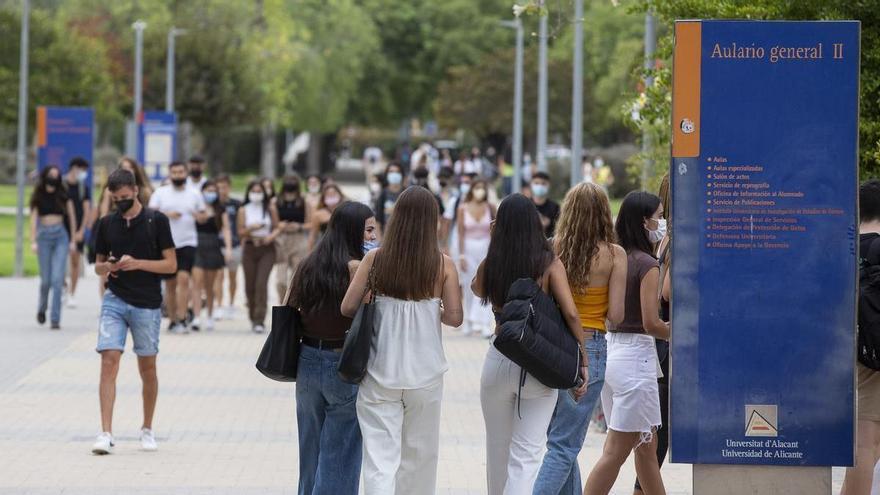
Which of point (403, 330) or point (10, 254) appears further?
point (10, 254)

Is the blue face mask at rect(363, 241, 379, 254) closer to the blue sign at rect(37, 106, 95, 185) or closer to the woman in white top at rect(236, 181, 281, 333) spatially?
the woman in white top at rect(236, 181, 281, 333)

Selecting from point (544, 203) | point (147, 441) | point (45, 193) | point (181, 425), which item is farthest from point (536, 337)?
point (45, 193)

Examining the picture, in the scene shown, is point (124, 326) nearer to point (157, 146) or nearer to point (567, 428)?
point (567, 428)

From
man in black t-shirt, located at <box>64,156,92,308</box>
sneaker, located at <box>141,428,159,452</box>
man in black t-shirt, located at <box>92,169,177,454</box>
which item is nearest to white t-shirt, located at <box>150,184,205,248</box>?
man in black t-shirt, located at <box>64,156,92,308</box>

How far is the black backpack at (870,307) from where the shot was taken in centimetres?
749

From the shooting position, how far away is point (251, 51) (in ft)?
199

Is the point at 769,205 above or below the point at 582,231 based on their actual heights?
above

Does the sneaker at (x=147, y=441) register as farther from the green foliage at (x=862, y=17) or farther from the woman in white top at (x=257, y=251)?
the woman in white top at (x=257, y=251)

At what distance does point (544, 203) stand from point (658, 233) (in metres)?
8.36

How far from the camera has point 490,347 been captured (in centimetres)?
733

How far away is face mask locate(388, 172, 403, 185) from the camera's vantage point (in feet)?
65.4

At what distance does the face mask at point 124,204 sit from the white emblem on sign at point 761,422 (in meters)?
4.80

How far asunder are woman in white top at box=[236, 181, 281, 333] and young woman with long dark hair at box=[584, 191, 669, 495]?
10165mm

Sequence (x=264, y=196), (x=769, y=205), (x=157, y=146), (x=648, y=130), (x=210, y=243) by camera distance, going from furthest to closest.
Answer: (x=157, y=146)
(x=264, y=196)
(x=210, y=243)
(x=648, y=130)
(x=769, y=205)
